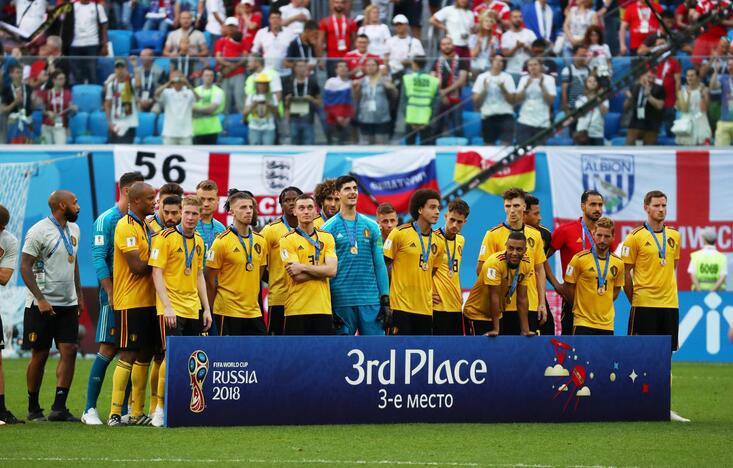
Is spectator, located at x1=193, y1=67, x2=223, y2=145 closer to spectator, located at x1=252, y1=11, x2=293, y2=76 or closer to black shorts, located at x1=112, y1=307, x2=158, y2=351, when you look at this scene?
spectator, located at x1=252, y1=11, x2=293, y2=76

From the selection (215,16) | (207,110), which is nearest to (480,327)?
(207,110)

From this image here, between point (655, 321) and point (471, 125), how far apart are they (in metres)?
7.54

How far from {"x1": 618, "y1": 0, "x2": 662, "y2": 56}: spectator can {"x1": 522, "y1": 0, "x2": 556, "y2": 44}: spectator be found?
1166 mm

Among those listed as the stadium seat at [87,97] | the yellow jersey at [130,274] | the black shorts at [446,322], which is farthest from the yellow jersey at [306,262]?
the stadium seat at [87,97]

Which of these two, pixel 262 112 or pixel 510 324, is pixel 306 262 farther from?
pixel 262 112

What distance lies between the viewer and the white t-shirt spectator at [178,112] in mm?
20000

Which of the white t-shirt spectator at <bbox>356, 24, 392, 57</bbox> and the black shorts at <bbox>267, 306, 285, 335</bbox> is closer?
the black shorts at <bbox>267, 306, 285, 335</bbox>

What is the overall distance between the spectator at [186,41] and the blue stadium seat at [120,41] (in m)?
0.85

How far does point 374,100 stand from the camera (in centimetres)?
1970

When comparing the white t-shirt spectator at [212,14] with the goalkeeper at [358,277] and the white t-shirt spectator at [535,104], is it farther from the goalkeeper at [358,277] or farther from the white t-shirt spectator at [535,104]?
the goalkeeper at [358,277]

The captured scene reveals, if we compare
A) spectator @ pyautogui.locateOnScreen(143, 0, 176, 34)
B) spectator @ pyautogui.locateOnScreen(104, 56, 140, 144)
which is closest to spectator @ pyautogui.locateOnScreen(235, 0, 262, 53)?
spectator @ pyautogui.locateOnScreen(143, 0, 176, 34)

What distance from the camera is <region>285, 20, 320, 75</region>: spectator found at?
827 inches

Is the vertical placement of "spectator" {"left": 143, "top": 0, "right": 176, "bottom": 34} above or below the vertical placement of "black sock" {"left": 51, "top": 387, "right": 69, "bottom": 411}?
above

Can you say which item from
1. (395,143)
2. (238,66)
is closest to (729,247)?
(395,143)
